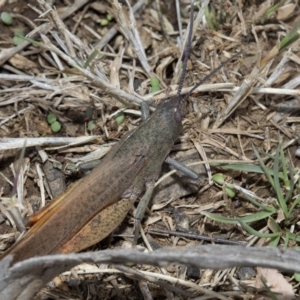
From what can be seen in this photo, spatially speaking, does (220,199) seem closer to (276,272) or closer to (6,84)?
(276,272)

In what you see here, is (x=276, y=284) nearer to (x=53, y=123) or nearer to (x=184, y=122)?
(x=184, y=122)

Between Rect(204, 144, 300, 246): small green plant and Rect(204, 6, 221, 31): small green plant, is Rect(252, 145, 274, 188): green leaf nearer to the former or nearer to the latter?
Rect(204, 144, 300, 246): small green plant

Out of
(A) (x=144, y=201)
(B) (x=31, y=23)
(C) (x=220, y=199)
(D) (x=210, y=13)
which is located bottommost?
(C) (x=220, y=199)

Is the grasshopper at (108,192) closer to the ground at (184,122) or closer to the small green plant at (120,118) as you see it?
the ground at (184,122)

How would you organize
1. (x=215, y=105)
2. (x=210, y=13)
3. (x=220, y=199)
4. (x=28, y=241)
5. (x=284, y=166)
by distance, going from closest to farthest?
(x=28, y=241) → (x=284, y=166) → (x=220, y=199) → (x=215, y=105) → (x=210, y=13)

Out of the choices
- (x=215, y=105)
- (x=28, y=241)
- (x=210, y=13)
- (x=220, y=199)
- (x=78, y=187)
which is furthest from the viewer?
(x=210, y=13)

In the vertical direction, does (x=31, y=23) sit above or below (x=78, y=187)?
above

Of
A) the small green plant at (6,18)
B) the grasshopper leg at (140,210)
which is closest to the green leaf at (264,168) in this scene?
the grasshopper leg at (140,210)

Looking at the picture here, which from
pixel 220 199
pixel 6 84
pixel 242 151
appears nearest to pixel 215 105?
pixel 242 151
